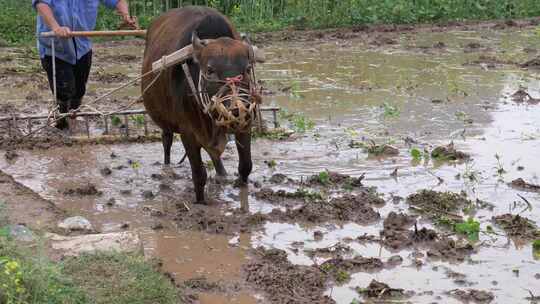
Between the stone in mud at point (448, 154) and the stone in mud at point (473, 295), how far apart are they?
291cm

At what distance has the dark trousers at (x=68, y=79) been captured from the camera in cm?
867

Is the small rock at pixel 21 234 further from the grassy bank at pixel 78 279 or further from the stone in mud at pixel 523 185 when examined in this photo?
the stone in mud at pixel 523 185

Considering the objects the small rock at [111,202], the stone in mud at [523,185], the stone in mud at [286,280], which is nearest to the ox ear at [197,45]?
the small rock at [111,202]

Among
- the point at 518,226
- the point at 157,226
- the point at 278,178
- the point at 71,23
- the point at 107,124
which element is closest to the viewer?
the point at 518,226

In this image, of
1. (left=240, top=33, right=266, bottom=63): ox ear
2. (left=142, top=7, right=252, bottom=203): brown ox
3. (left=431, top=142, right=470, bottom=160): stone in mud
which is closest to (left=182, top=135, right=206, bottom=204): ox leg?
(left=142, top=7, right=252, bottom=203): brown ox

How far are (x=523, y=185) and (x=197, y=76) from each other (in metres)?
2.87

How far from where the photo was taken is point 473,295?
490 centimetres

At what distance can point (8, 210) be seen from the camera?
19.7ft

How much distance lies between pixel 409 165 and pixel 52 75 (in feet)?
12.6

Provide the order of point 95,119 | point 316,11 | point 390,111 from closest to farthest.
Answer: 1. point 390,111
2. point 95,119
3. point 316,11

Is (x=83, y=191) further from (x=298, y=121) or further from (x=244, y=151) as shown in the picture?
(x=298, y=121)

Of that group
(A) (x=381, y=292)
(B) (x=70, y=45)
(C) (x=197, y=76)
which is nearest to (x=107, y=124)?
(B) (x=70, y=45)

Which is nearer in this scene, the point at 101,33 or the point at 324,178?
the point at 324,178

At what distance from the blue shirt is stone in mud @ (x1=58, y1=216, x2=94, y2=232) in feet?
10.0
